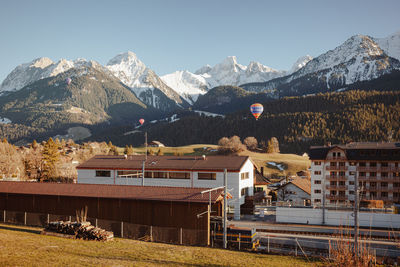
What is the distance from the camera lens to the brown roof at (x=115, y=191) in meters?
34.7

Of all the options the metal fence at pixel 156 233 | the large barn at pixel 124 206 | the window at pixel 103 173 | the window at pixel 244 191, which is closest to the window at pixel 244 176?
the window at pixel 244 191

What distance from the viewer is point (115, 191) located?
37.6m

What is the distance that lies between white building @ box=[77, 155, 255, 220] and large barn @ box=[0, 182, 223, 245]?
14.3 metres

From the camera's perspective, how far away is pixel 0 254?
20.5 meters

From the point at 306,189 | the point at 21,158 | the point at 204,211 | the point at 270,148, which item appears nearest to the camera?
the point at 204,211

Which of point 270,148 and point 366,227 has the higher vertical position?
point 270,148

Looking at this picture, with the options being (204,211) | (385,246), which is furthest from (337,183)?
(204,211)

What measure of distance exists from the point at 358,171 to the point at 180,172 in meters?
49.2

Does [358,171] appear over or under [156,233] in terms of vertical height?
over

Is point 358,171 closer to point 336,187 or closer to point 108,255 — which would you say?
point 336,187

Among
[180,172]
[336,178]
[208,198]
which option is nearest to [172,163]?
[180,172]

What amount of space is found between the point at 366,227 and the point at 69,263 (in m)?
44.5

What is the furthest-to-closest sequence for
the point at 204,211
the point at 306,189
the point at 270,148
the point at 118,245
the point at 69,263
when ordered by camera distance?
the point at 270,148, the point at 306,189, the point at 204,211, the point at 118,245, the point at 69,263

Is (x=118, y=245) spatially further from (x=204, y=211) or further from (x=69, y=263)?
(x=204, y=211)
